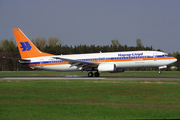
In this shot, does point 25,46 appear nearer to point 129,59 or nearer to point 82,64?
point 82,64

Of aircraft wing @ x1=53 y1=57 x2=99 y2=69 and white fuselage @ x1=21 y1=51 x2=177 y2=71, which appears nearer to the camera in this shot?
white fuselage @ x1=21 y1=51 x2=177 y2=71

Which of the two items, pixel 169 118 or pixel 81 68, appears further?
pixel 81 68

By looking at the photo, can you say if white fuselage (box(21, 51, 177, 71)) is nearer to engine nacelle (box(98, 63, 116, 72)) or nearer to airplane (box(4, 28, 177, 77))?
airplane (box(4, 28, 177, 77))

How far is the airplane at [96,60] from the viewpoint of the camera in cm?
4047

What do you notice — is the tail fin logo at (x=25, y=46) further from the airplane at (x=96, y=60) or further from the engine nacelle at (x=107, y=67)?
the engine nacelle at (x=107, y=67)

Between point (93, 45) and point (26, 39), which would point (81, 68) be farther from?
point (93, 45)

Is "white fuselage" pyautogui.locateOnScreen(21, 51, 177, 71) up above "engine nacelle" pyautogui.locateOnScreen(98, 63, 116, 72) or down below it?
above

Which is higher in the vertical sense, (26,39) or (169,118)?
(26,39)

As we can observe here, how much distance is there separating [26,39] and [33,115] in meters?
37.4

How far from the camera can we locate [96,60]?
4297cm

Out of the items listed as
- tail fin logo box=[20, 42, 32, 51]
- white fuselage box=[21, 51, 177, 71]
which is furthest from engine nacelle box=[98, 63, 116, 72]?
tail fin logo box=[20, 42, 32, 51]

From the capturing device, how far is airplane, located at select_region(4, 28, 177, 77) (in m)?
40.5

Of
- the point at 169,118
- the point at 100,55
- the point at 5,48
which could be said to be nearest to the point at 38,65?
the point at 100,55

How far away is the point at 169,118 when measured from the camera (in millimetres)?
10906
